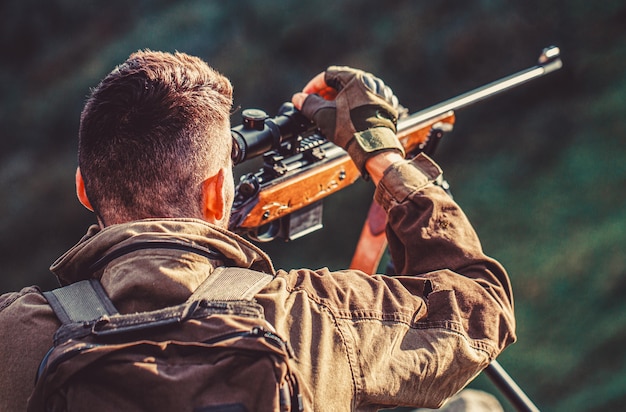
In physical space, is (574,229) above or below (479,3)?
below

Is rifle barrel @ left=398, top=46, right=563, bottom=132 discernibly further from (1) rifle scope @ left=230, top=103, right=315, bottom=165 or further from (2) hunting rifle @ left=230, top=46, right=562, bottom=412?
(1) rifle scope @ left=230, top=103, right=315, bottom=165

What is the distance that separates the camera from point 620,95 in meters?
3.40

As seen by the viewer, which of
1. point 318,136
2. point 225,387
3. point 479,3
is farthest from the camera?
point 479,3

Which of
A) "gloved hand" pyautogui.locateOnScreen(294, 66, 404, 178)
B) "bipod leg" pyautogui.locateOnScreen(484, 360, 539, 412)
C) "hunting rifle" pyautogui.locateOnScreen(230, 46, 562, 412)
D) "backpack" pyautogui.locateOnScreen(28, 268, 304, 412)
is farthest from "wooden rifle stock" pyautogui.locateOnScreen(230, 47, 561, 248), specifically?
"backpack" pyautogui.locateOnScreen(28, 268, 304, 412)

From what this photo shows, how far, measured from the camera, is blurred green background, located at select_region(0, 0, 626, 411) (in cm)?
297

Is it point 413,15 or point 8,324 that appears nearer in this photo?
point 8,324

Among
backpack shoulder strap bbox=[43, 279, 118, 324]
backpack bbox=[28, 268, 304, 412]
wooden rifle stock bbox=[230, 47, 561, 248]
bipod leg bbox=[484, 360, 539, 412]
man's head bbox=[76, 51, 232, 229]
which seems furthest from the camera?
bipod leg bbox=[484, 360, 539, 412]

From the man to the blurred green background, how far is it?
1594mm

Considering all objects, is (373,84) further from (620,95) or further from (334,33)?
(620,95)

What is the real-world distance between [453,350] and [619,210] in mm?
2376

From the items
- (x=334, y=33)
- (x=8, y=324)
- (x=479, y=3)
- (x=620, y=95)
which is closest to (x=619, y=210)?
(x=620, y=95)

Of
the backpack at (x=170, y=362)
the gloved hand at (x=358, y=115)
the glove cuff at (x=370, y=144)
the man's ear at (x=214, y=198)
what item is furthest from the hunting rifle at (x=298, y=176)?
the backpack at (x=170, y=362)

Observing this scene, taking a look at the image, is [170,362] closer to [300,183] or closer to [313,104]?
[313,104]

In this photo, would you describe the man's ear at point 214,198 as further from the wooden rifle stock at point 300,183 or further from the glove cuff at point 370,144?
the wooden rifle stock at point 300,183
